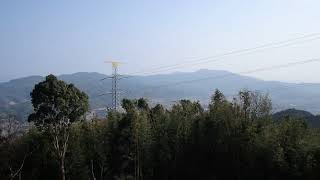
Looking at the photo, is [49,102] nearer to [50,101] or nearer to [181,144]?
[50,101]

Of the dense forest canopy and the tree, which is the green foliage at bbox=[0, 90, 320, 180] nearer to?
the dense forest canopy

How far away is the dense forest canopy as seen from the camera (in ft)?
129

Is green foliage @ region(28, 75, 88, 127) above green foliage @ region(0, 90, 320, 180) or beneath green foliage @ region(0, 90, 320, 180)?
above

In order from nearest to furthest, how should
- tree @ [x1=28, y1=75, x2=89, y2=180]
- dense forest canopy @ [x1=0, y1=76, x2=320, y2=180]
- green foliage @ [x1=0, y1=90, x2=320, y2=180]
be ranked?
dense forest canopy @ [x1=0, y1=76, x2=320, y2=180], green foliage @ [x1=0, y1=90, x2=320, y2=180], tree @ [x1=28, y1=75, x2=89, y2=180]

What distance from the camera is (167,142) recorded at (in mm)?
46062

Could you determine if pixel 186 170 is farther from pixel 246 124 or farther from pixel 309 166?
pixel 309 166

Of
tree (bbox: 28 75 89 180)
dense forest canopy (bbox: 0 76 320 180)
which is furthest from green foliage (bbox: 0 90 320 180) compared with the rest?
tree (bbox: 28 75 89 180)

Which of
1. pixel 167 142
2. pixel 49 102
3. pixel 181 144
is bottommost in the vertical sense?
pixel 181 144

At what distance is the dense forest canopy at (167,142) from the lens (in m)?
39.4

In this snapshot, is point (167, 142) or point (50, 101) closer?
point (167, 142)

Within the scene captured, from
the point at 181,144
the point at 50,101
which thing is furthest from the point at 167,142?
the point at 50,101

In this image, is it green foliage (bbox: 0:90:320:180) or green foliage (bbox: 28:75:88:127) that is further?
green foliage (bbox: 28:75:88:127)

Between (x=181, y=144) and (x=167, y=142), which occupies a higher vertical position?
(x=167, y=142)

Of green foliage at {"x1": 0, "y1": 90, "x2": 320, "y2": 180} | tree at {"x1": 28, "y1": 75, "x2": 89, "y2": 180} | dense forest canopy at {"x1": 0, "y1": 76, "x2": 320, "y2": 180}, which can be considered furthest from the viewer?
tree at {"x1": 28, "y1": 75, "x2": 89, "y2": 180}
